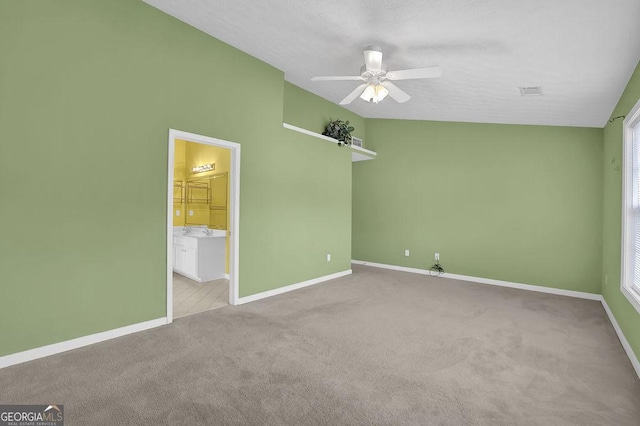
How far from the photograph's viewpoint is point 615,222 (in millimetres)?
3793

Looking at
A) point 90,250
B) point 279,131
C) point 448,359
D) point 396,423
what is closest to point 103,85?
point 90,250

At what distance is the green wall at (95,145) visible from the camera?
2.54 m

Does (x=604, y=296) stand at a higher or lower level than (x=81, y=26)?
lower

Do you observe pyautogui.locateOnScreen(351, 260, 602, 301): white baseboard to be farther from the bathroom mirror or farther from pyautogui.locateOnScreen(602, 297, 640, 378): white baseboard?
the bathroom mirror

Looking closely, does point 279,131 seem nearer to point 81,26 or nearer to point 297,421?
point 81,26

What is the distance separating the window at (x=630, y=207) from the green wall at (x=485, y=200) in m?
1.87

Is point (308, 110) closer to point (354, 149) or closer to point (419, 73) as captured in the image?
point (354, 149)

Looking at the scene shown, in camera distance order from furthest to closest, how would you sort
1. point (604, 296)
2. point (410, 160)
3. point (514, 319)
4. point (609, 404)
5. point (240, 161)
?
point (410, 160), point (604, 296), point (240, 161), point (514, 319), point (609, 404)

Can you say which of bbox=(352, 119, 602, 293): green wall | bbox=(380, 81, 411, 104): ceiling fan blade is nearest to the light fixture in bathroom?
bbox=(352, 119, 602, 293): green wall

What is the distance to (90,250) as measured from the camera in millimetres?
2916

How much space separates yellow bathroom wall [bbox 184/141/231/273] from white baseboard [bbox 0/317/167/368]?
8.31ft

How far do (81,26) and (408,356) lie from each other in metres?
3.99

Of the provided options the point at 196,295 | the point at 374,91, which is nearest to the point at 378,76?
the point at 374,91

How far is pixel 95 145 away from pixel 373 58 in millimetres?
2746
